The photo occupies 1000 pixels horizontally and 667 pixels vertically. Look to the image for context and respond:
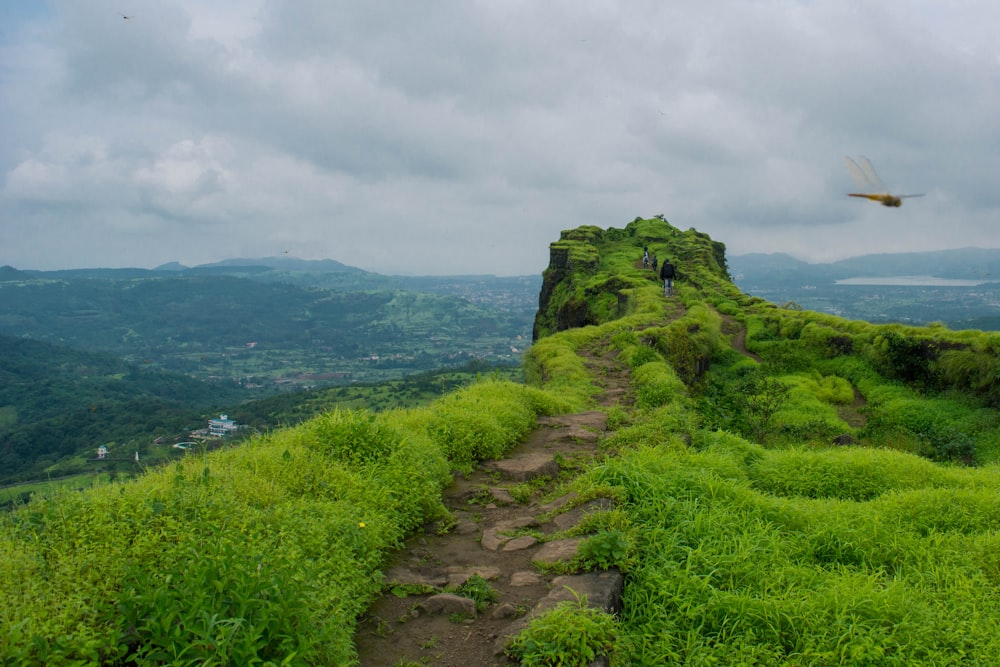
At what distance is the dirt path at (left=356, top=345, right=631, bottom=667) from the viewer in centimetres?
394

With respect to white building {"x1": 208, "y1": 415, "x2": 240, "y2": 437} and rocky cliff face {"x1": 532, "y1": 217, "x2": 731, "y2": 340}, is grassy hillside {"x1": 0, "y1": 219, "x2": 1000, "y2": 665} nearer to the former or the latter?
white building {"x1": 208, "y1": 415, "x2": 240, "y2": 437}

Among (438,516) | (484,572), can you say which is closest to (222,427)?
(438,516)

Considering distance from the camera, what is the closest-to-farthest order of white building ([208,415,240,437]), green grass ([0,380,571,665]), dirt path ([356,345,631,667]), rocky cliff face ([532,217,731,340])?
green grass ([0,380,571,665]) < dirt path ([356,345,631,667]) < white building ([208,415,240,437]) < rocky cliff face ([532,217,731,340])

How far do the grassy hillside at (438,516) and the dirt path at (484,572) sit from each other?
201 millimetres

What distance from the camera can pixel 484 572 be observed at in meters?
4.89

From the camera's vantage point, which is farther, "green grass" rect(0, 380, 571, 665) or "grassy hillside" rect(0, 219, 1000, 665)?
"grassy hillside" rect(0, 219, 1000, 665)

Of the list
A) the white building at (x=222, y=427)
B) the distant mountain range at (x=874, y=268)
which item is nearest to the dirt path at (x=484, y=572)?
the white building at (x=222, y=427)

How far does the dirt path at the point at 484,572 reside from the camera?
394 cm

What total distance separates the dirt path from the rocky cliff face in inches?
740

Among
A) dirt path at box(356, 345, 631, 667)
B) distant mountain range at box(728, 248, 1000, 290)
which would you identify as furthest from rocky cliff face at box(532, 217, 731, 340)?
dirt path at box(356, 345, 631, 667)

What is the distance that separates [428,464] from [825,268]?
107m

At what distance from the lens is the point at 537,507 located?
6262mm

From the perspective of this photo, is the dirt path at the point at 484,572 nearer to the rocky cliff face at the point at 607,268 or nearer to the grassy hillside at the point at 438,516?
the grassy hillside at the point at 438,516

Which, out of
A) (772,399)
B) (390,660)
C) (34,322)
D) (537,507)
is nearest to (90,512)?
(390,660)
